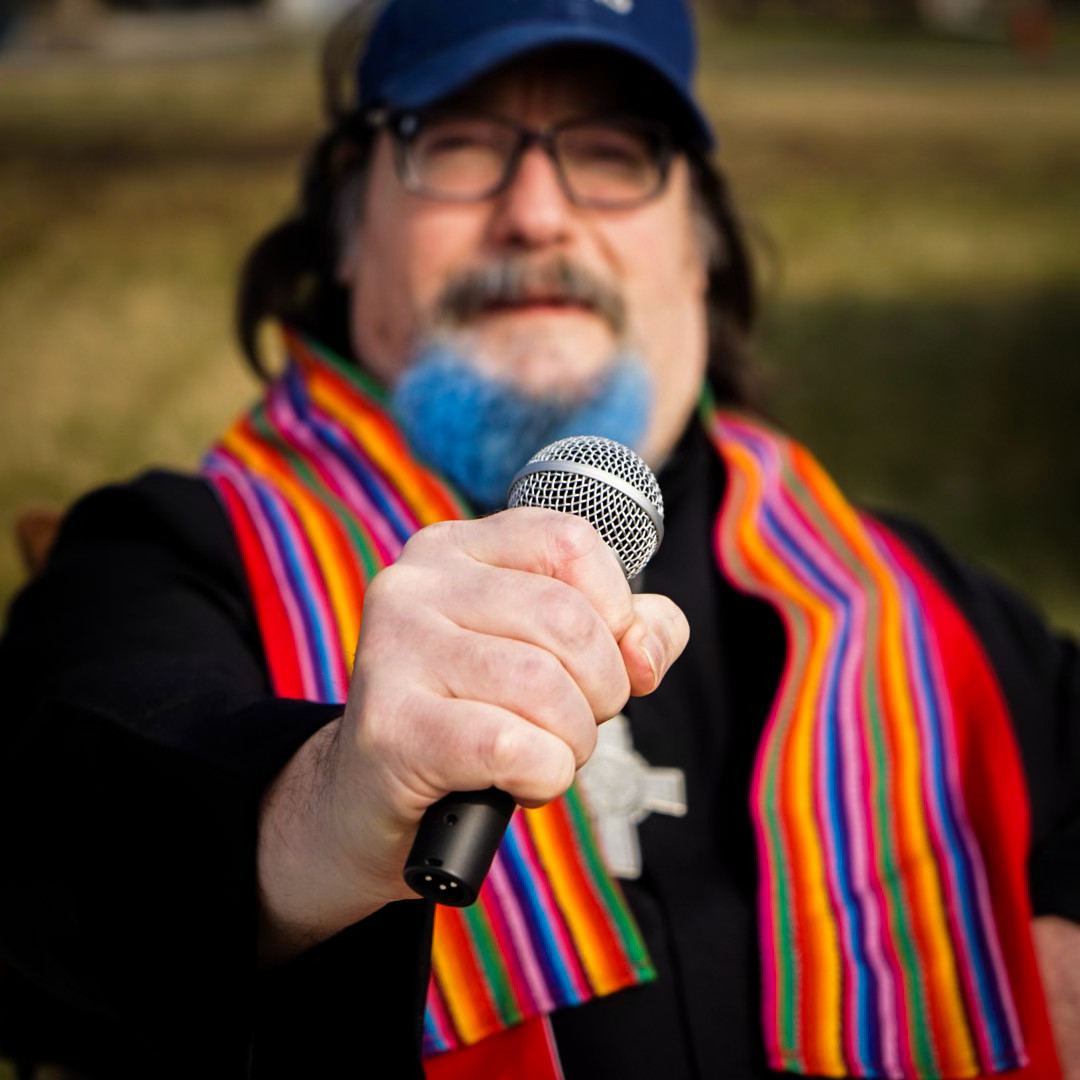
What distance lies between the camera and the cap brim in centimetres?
200

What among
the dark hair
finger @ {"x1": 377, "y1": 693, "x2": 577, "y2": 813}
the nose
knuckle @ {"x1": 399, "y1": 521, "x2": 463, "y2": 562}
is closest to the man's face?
the nose

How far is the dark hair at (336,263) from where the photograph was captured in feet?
8.32

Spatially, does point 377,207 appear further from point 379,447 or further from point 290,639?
point 290,639

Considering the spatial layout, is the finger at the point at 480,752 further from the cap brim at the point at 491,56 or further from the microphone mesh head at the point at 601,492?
the cap brim at the point at 491,56

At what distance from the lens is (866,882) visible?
67.4 inches

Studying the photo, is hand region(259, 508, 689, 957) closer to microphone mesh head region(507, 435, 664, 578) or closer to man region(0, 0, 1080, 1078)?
man region(0, 0, 1080, 1078)

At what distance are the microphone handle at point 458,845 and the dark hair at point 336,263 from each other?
5.70ft

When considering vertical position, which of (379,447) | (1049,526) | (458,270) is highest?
(458,270)

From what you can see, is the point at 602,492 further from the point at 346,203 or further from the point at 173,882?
the point at 346,203

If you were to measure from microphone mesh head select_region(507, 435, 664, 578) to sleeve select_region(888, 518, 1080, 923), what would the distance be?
1154 millimetres

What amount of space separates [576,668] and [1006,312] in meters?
6.71

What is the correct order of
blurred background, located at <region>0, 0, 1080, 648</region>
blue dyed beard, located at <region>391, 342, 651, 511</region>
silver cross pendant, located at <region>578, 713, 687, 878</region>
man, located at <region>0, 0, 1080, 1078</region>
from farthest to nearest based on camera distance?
blurred background, located at <region>0, 0, 1080, 648</region>
blue dyed beard, located at <region>391, 342, 651, 511</region>
silver cross pendant, located at <region>578, 713, 687, 878</region>
man, located at <region>0, 0, 1080, 1078</region>

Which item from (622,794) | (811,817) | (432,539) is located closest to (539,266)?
(622,794)

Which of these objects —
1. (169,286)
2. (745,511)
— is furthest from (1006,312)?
(745,511)
